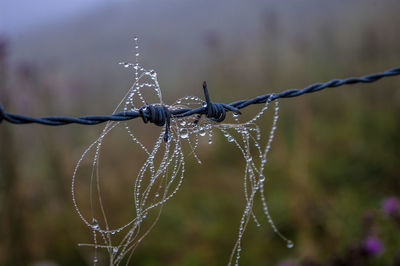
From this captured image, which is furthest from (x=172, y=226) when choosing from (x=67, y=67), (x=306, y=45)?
(x=67, y=67)

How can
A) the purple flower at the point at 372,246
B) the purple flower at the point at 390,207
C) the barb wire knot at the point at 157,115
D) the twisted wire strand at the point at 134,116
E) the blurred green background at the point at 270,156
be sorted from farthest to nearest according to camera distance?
the blurred green background at the point at 270,156
the purple flower at the point at 390,207
the purple flower at the point at 372,246
the barb wire knot at the point at 157,115
the twisted wire strand at the point at 134,116

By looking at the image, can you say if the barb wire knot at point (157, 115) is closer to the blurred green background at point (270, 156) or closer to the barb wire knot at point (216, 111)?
the barb wire knot at point (216, 111)

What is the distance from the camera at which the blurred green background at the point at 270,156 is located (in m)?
2.71

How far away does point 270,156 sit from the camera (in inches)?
157

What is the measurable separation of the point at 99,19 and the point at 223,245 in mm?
8790

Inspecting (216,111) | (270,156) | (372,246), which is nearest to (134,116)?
(216,111)

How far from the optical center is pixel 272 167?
3.80m

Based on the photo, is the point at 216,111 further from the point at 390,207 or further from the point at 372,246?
the point at 390,207

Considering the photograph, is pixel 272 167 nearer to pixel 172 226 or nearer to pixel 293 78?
pixel 172 226

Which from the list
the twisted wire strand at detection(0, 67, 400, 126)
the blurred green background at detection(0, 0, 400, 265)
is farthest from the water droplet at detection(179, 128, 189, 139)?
the blurred green background at detection(0, 0, 400, 265)

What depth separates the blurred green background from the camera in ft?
8.89

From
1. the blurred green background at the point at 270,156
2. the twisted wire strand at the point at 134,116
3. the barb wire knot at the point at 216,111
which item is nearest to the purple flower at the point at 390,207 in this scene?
the blurred green background at the point at 270,156

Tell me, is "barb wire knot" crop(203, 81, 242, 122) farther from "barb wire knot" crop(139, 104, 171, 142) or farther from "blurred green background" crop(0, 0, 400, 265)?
"blurred green background" crop(0, 0, 400, 265)

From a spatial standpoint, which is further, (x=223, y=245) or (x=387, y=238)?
(x=223, y=245)
